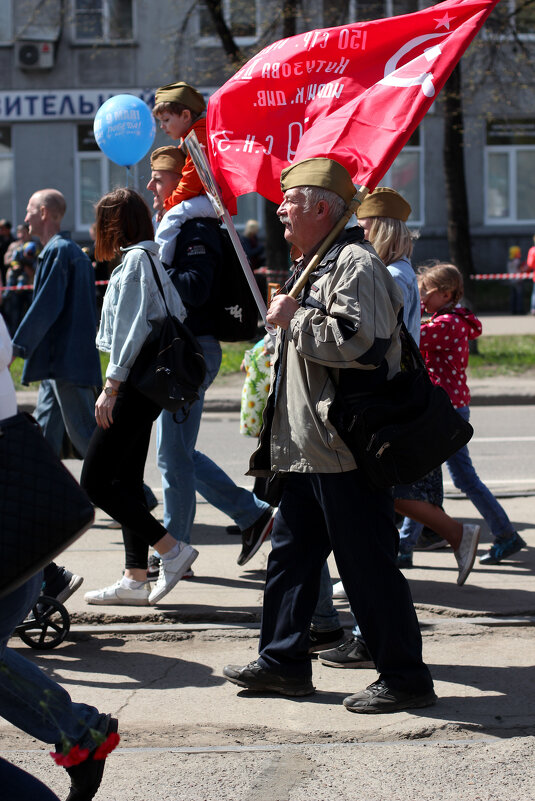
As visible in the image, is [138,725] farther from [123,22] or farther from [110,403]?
[123,22]

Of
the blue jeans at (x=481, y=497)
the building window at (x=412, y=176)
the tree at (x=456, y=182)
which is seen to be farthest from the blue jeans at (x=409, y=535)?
the building window at (x=412, y=176)

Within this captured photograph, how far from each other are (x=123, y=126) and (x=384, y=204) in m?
2.64

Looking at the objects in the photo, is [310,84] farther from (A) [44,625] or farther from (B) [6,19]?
(B) [6,19]

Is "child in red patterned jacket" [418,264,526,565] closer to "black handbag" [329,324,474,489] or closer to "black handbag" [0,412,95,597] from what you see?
"black handbag" [329,324,474,489]

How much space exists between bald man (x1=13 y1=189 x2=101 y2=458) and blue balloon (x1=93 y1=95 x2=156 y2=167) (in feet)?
1.97

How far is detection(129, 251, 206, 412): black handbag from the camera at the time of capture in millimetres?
4961

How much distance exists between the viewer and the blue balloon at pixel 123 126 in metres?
7.14

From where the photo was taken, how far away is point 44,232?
6.83 m

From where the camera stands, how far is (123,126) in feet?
23.5

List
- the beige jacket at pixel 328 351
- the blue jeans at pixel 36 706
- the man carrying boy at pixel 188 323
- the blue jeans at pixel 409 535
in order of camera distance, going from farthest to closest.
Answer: the blue jeans at pixel 409 535
the man carrying boy at pixel 188 323
the beige jacket at pixel 328 351
the blue jeans at pixel 36 706

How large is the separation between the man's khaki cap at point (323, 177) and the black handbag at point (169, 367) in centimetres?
118

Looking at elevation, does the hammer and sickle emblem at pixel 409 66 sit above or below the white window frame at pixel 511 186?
below

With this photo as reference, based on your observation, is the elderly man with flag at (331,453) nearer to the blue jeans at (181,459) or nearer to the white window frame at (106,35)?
the blue jeans at (181,459)

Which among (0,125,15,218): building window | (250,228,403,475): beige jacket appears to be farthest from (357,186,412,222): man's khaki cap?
(0,125,15,218): building window
